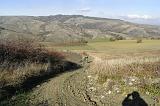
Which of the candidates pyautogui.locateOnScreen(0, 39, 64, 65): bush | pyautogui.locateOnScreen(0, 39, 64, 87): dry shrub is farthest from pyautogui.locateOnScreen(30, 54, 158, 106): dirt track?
pyautogui.locateOnScreen(0, 39, 64, 65): bush

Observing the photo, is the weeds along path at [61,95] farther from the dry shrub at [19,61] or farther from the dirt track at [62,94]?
→ the dry shrub at [19,61]

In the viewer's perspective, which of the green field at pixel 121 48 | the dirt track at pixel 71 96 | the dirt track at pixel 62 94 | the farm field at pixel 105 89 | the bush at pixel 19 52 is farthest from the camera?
the green field at pixel 121 48

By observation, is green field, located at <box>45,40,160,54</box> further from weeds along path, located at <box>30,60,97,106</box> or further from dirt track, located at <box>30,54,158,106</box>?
dirt track, located at <box>30,54,158,106</box>

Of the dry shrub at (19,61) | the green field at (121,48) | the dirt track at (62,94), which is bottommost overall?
the green field at (121,48)

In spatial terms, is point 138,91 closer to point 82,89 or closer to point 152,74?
point 152,74

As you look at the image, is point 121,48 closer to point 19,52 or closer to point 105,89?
point 19,52

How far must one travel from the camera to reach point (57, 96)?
19.3 m

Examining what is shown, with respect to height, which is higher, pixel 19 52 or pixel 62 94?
pixel 19 52

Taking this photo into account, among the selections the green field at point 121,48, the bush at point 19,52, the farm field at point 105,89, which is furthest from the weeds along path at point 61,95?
the green field at point 121,48

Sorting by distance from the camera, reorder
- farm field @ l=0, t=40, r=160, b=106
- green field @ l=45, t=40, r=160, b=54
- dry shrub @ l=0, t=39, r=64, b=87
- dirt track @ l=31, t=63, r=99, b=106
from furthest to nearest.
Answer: green field @ l=45, t=40, r=160, b=54 < dry shrub @ l=0, t=39, r=64, b=87 < farm field @ l=0, t=40, r=160, b=106 < dirt track @ l=31, t=63, r=99, b=106

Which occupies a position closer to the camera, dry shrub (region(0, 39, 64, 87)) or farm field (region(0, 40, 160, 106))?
farm field (region(0, 40, 160, 106))

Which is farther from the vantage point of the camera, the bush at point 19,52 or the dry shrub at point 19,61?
the bush at point 19,52

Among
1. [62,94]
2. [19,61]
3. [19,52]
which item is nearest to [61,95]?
[62,94]

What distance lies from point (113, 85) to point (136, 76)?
1949 millimetres
